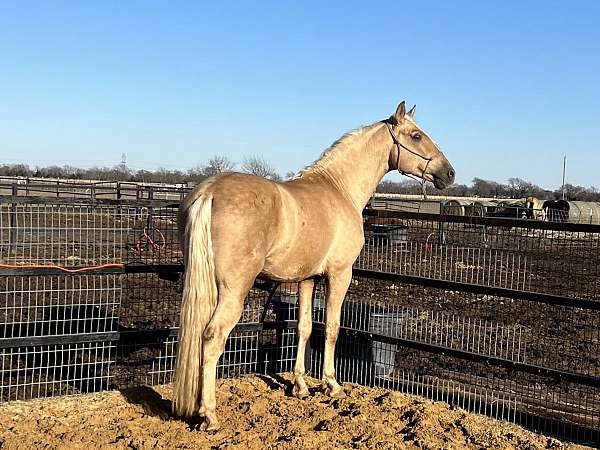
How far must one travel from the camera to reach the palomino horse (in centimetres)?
398

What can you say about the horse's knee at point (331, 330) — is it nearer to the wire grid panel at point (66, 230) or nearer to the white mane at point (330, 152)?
the white mane at point (330, 152)

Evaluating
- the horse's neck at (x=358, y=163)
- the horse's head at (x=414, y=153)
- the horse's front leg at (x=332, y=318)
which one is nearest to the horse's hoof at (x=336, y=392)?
the horse's front leg at (x=332, y=318)

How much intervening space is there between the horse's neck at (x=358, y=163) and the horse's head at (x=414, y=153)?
0.10 metres

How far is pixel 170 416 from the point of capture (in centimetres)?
430

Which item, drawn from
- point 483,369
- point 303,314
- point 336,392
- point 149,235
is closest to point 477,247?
point 303,314

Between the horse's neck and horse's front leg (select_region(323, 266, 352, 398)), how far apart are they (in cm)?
71

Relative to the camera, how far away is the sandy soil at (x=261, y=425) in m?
3.86

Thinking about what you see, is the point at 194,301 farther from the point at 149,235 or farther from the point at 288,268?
the point at 149,235

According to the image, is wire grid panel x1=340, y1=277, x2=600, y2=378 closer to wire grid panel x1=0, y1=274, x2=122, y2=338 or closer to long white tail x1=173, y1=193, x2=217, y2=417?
long white tail x1=173, y1=193, x2=217, y2=417

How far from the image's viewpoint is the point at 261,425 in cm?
420

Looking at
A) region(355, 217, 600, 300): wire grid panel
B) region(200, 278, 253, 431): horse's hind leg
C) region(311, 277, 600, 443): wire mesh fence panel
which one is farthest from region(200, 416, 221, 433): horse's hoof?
region(355, 217, 600, 300): wire grid panel

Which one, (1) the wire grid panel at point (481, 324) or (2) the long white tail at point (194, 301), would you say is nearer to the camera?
(2) the long white tail at point (194, 301)

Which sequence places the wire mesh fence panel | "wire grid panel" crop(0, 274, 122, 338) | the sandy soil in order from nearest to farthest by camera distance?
the sandy soil → the wire mesh fence panel → "wire grid panel" crop(0, 274, 122, 338)

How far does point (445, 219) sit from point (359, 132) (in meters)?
1.12
